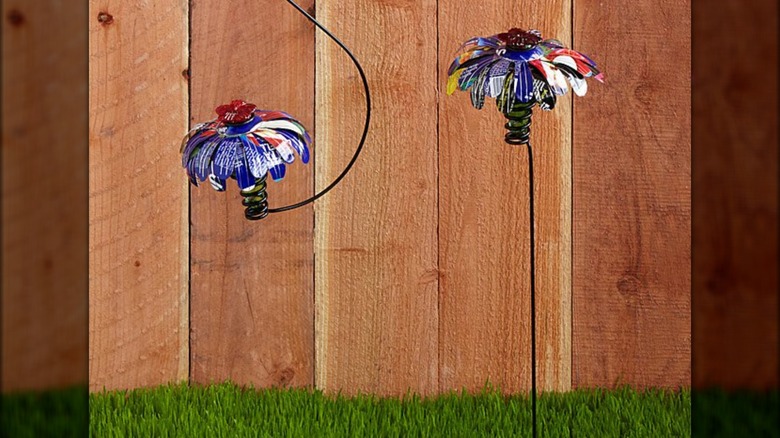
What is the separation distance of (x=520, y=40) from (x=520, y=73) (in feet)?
0.20

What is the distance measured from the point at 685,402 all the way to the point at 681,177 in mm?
447

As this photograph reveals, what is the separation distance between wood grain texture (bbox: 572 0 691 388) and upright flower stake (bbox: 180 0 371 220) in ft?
2.25

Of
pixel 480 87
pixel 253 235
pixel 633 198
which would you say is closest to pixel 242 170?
pixel 480 87

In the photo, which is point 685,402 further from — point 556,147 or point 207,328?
point 207,328

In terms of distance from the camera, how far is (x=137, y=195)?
135 centimetres

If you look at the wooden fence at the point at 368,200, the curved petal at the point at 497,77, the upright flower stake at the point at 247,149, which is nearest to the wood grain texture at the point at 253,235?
the wooden fence at the point at 368,200

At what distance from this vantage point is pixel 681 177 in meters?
1.38

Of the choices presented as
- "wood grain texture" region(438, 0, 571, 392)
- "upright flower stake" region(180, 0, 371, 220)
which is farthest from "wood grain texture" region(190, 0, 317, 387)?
"upright flower stake" region(180, 0, 371, 220)

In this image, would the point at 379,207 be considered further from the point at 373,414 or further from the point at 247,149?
the point at 247,149

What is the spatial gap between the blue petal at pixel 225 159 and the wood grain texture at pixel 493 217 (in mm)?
566

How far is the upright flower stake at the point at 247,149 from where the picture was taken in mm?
858
